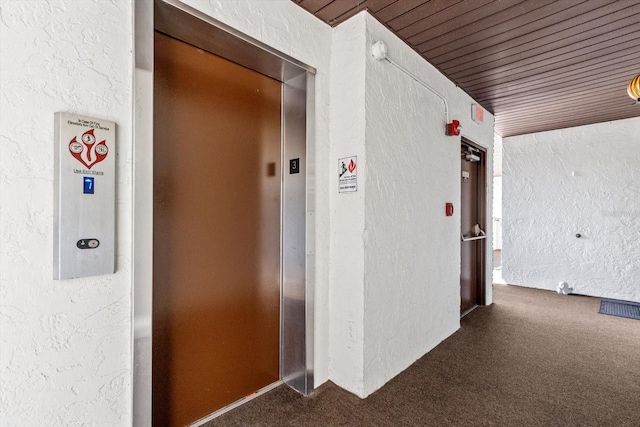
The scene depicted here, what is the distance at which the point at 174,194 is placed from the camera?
165 centimetres

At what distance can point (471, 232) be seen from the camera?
12.7ft

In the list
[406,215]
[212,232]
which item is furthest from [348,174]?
[212,232]

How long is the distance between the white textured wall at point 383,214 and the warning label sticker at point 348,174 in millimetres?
39

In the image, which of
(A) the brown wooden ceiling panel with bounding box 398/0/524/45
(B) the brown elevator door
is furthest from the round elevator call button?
(A) the brown wooden ceiling panel with bounding box 398/0/524/45

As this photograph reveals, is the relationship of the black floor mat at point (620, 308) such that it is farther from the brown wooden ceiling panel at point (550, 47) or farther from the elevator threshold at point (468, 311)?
the brown wooden ceiling panel at point (550, 47)

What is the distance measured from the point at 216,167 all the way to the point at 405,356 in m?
1.90

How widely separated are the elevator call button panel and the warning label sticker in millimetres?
1283

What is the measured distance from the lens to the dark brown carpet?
1.81 m

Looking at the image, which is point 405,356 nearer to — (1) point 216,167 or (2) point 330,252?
(2) point 330,252

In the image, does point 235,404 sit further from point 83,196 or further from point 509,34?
point 509,34

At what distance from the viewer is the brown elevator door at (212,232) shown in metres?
1.62

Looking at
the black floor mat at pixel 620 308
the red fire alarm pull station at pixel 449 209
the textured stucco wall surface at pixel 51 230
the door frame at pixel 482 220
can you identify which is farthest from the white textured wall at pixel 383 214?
the black floor mat at pixel 620 308

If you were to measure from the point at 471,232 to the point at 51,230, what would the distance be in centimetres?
391

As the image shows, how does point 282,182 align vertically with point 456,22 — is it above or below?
below
